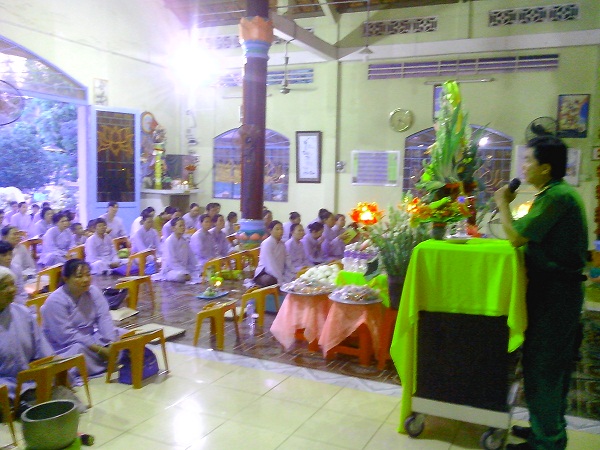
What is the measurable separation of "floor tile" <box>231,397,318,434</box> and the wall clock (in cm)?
829

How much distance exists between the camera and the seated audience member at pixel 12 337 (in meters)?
3.86

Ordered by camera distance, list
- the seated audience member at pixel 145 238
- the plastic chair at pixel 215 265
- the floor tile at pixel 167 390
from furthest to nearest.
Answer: the seated audience member at pixel 145 238 < the plastic chair at pixel 215 265 < the floor tile at pixel 167 390

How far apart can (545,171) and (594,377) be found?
8.97 feet

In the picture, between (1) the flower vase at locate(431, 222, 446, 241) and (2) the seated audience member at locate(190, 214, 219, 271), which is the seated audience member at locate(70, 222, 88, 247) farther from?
(1) the flower vase at locate(431, 222, 446, 241)

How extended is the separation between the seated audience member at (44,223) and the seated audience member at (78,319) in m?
6.37

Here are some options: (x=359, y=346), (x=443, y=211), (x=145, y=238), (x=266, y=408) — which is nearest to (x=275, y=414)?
(x=266, y=408)

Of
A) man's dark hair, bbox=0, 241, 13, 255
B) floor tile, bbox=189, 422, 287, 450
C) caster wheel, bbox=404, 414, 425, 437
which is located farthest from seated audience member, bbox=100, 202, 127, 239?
caster wheel, bbox=404, 414, 425, 437

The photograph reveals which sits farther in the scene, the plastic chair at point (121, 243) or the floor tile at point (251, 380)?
the plastic chair at point (121, 243)

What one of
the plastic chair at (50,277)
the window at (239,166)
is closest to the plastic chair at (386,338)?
the plastic chair at (50,277)

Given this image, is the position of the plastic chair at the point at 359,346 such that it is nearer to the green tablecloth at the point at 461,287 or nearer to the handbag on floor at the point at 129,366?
the green tablecloth at the point at 461,287

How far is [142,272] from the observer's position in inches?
346

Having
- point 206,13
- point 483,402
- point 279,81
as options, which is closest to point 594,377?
point 483,402

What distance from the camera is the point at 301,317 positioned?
5.52m

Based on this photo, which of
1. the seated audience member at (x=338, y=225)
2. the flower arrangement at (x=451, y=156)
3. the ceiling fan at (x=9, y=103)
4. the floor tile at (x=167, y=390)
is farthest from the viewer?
the seated audience member at (x=338, y=225)
